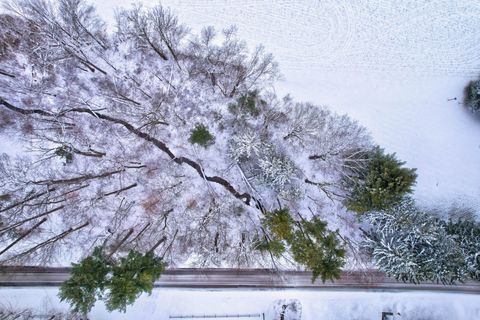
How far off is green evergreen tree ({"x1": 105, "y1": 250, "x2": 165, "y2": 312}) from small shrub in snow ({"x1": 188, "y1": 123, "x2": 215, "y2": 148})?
612 centimetres

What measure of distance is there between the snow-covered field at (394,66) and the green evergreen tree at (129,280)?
1078cm

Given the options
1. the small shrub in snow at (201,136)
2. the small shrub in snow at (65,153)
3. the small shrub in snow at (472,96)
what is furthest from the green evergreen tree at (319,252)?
the small shrub in snow at (65,153)

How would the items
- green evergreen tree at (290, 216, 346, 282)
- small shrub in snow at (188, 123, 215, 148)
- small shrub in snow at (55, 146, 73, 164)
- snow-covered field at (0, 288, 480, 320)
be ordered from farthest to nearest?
snow-covered field at (0, 288, 480, 320) < small shrub in snow at (188, 123, 215, 148) < small shrub in snow at (55, 146, 73, 164) < green evergreen tree at (290, 216, 346, 282)

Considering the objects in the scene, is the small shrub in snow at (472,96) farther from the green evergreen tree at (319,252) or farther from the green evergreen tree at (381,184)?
the green evergreen tree at (319,252)

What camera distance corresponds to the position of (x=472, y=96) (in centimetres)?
1678

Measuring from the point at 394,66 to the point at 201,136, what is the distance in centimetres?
1107

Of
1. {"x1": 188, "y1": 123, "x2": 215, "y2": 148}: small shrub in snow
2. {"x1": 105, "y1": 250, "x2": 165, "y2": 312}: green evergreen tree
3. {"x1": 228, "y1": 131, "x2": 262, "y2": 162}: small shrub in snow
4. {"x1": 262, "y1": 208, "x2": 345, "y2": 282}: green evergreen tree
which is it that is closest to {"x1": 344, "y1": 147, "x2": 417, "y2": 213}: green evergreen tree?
{"x1": 262, "y1": 208, "x2": 345, "y2": 282}: green evergreen tree

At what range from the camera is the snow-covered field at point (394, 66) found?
16.9 meters

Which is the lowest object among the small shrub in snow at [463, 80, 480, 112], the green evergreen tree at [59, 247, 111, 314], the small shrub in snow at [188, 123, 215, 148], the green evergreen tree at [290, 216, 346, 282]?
the green evergreen tree at [59, 247, 111, 314]

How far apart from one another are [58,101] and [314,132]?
13.3 metres

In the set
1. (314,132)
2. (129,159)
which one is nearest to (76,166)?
(129,159)

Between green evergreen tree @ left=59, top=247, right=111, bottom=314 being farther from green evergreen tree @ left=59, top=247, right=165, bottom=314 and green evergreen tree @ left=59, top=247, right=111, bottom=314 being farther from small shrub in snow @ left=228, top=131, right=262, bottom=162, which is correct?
small shrub in snow @ left=228, top=131, right=262, bottom=162

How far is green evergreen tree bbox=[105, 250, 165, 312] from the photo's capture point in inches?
513

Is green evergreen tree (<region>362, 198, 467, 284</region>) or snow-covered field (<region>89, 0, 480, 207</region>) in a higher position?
snow-covered field (<region>89, 0, 480, 207</region>)
